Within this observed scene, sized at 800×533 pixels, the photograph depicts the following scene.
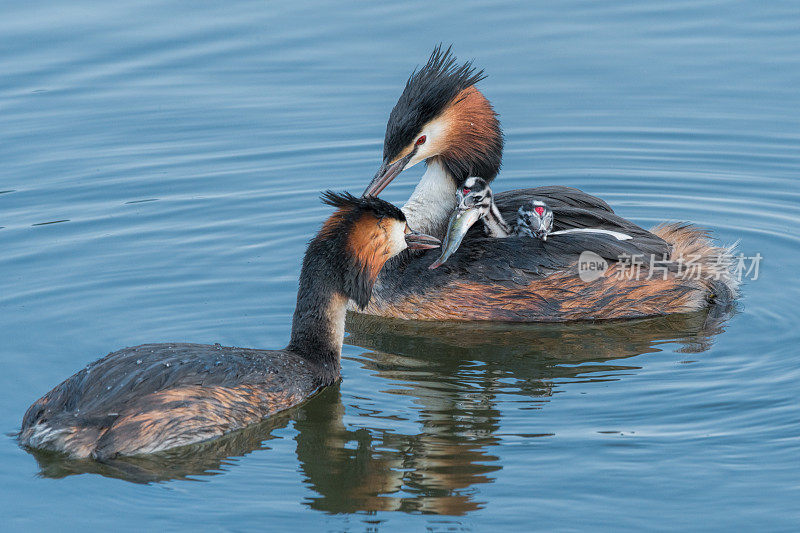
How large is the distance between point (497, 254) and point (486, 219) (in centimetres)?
24

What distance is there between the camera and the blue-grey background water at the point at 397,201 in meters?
6.25

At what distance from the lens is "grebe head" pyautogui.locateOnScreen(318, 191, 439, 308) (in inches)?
294

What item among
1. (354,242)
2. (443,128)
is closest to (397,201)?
(443,128)

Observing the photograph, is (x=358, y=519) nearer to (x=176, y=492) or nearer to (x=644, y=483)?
(x=176, y=492)

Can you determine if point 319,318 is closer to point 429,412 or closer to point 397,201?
point 429,412

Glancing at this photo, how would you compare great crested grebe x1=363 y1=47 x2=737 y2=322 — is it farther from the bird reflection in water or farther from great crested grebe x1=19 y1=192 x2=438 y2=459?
great crested grebe x1=19 y1=192 x2=438 y2=459

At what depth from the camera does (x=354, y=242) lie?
748 cm

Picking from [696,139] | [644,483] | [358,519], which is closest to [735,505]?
[644,483]

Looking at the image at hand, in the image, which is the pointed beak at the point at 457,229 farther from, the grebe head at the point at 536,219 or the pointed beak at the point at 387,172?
the pointed beak at the point at 387,172

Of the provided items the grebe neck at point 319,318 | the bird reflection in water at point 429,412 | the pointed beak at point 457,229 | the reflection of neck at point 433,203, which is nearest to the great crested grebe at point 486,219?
the pointed beak at point 457,229

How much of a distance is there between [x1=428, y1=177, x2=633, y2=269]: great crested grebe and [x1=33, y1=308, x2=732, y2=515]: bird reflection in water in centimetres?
57

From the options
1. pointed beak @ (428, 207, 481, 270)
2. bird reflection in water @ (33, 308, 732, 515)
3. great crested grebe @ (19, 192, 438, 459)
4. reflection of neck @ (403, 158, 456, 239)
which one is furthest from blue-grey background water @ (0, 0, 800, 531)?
reflection of neck @ (403, 158, 456, 239)

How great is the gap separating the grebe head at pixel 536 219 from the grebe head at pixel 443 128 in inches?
25.8

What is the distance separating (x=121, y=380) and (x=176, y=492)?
710 millimetres
